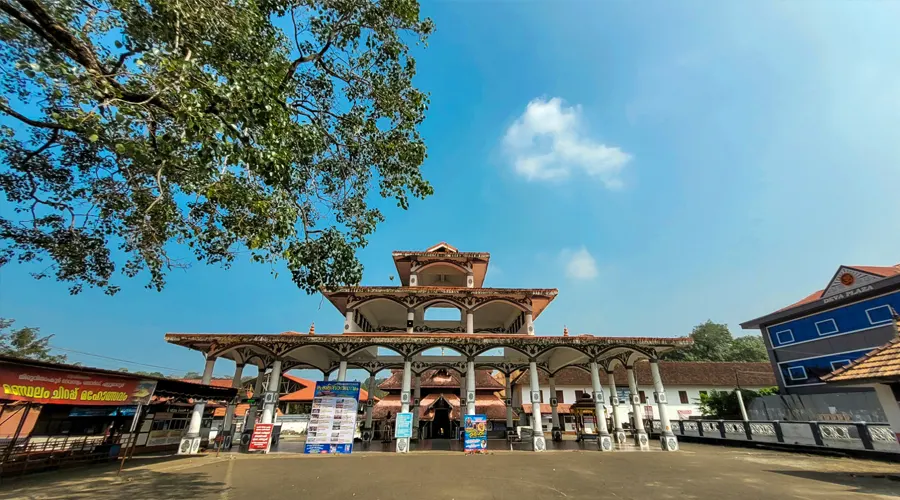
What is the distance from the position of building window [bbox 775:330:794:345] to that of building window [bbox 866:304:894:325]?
15.6 ft

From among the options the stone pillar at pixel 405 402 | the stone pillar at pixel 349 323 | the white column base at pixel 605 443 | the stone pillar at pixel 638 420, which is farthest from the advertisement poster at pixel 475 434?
the stone pillar at pixel 349 323

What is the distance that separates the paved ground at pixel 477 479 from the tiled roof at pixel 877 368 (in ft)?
7.32

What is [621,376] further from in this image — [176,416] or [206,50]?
[206,50]

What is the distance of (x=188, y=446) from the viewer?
15.0 m

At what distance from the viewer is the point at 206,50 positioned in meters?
6.80

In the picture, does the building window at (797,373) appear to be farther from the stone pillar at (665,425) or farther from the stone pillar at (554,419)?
the stone pillar at (554,419)

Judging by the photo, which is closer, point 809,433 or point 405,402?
point 809,433

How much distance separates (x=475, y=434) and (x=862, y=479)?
37.2 ft

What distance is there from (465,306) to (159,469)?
13.6 m

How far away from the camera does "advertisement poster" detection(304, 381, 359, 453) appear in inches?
612

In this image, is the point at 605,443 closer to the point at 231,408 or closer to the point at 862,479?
the point at 862,479

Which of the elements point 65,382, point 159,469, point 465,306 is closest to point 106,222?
point 65,382

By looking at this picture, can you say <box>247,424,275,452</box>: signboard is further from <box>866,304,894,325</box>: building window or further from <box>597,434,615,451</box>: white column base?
<box>866,304,894,325</box>: building window

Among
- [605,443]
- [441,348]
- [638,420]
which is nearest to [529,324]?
[441,348]
